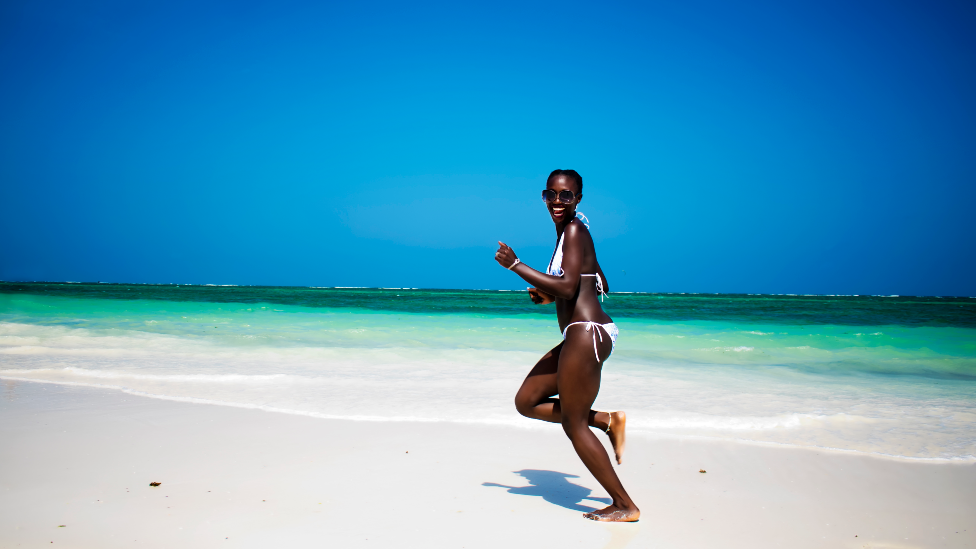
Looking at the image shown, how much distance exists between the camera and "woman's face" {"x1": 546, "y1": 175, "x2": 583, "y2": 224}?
9.44ft

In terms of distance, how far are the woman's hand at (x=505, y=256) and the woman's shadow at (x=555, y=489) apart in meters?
1.51

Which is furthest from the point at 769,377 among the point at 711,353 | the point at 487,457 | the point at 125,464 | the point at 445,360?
the point at 125,464

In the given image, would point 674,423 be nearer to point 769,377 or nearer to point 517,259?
point 517,259

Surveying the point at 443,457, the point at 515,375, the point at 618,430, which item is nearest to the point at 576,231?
the point at 618,430

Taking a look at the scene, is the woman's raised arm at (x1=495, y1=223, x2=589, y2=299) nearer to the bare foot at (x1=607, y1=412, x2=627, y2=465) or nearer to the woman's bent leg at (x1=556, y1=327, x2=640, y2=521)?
the woman's bent leg at (x1=556, y1=327, x2=640, y2=521)

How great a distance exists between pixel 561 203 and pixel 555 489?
1.78 metres

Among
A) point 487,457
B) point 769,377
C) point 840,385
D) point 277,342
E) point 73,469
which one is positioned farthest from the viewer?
point 277,342

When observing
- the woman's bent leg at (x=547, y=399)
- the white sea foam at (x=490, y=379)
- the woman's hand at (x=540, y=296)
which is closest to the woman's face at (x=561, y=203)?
the woman's hand at (x=540, y=296)

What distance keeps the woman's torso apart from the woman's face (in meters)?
0.08

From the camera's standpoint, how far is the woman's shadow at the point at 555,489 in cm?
330

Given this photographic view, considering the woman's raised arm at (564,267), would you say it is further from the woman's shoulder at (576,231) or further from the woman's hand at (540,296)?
the woman's hand at (540,296)

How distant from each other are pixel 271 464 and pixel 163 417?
1.80m

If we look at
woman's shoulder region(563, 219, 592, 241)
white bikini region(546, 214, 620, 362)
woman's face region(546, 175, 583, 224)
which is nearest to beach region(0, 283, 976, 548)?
white bikini region(546, 214, 620, 362)

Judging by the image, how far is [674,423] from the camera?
17.3ft
